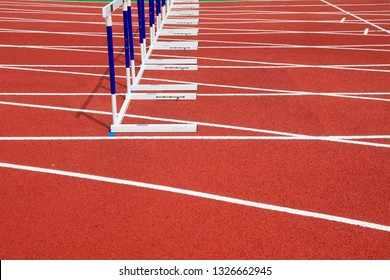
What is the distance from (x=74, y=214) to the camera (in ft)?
12.7

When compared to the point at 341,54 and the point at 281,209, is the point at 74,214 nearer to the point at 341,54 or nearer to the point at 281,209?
the point at 281,209

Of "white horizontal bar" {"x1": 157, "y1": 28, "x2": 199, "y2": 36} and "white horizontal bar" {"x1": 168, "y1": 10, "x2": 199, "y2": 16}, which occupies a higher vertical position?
"white horizontal bar" {"x1": 168, "y1": 10, "x2": 199, "y2": 16}

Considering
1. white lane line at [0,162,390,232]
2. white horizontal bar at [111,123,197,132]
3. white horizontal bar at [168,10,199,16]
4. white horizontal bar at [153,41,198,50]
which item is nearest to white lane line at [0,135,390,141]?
white horizontal bar at [111,123,197,132]

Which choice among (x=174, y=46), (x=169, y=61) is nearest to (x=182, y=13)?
(x=174, y=46)

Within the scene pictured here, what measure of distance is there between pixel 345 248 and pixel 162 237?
4.34ft

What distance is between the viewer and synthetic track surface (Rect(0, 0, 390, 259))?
3539 millimetres

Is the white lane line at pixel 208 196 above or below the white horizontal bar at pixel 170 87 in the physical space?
below

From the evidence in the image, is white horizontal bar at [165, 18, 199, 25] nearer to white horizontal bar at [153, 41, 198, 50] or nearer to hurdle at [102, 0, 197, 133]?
hurdle at [102, 0, 197, 133]


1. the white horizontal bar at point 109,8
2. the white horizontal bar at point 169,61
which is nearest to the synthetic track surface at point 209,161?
the white horizontal bar at point 169,61

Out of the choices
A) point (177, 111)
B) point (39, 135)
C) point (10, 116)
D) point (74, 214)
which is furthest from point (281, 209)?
point (10, 116)

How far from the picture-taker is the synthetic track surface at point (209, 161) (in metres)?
3.54

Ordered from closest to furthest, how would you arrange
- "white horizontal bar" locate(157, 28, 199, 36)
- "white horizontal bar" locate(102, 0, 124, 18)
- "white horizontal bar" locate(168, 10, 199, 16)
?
"white horizontal bar" locate(102, 0, 124, 18)
"white horizontal bar" locate(157, 28, 199, 36)
"white horizontal bar" locate(168, 10, 199, 16)

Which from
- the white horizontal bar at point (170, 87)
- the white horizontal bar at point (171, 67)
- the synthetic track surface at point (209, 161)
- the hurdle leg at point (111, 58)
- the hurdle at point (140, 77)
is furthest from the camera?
the white horizontal bar at point (171, 67)

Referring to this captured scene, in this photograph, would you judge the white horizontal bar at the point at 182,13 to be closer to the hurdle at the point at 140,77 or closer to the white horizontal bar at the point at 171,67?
the hurdle at the point at 140,77
